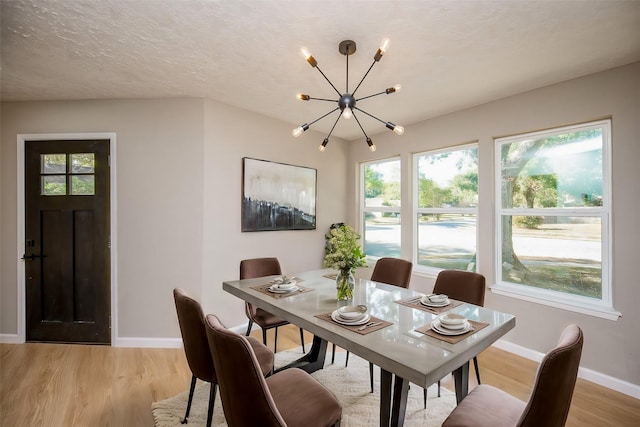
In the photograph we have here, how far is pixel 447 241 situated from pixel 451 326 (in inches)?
93.9

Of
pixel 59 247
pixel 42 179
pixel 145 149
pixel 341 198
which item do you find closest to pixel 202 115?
pixel 145 149

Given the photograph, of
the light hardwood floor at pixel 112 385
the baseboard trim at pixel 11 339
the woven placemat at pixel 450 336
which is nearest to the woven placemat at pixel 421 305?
the woven placemat at pixel 450 336

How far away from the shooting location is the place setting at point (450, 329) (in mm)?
1435

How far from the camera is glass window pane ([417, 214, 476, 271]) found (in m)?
3.46

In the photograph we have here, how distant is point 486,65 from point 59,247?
4.37 m

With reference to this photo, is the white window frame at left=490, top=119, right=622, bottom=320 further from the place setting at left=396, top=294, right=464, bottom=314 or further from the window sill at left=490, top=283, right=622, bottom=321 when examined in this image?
the place setting at left=396, top=294, right=464, bottom=314

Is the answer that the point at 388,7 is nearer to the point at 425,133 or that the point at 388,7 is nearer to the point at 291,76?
the point at 291,76

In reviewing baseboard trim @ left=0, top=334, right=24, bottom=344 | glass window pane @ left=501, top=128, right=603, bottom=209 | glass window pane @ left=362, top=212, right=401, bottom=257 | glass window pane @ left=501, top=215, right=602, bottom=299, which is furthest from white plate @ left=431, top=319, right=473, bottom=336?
baseboard trim @ left=0, top=334, right=24, bottom=344

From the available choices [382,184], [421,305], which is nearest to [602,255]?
[421,305]

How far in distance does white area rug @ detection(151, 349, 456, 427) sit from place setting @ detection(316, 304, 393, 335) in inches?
33.4

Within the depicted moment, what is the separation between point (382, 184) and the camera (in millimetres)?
4449

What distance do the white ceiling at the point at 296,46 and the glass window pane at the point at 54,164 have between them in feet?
1.96

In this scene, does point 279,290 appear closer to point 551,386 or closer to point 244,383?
point 244,383

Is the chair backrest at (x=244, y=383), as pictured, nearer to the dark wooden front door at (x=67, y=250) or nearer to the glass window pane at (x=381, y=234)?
the dark wooden front door at (x=67, y=250)
